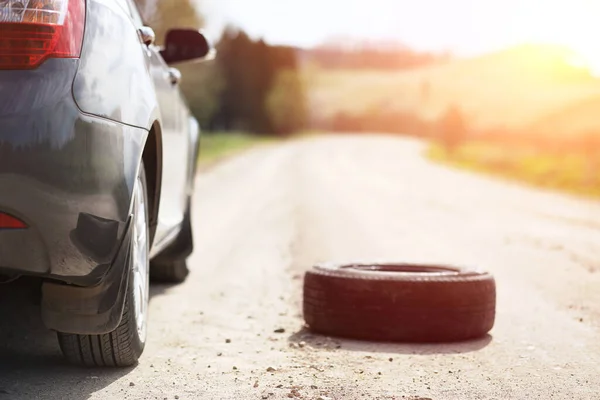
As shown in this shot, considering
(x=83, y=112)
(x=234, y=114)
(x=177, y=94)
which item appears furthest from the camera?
(x=234, y=114)

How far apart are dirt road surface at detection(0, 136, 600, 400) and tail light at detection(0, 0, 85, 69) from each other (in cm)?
125

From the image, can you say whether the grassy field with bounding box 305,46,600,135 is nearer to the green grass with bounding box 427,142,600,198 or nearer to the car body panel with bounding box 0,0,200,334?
the green grass with bounding box 427,142,600,198

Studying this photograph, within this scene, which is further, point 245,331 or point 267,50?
point 267,50

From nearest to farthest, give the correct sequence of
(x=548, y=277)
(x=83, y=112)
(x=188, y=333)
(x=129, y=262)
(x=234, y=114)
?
(x=83, y=112), (x=129, y=262), (x=188, y=333), (x=548, y=277), (x=234, y=114)

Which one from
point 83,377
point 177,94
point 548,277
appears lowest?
point 548,277

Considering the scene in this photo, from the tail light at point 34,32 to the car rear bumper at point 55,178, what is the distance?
0.04 metres

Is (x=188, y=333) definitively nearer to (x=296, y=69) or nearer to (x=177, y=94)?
(x=177, y=94)

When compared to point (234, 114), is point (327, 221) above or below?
above

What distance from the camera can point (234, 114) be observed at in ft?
334

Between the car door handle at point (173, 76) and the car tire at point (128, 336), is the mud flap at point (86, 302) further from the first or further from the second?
the car door handle at point (173, 76)

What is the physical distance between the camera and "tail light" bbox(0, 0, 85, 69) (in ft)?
11.4

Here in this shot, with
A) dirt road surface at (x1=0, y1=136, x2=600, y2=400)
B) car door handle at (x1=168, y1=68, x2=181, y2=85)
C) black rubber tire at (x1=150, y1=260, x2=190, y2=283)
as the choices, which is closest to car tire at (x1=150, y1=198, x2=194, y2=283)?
black rubber tire at (x1=150, y1=260, x2=190, y2=283)

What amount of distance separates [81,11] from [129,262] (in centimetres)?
98

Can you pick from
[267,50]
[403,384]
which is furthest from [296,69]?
[403,384]
